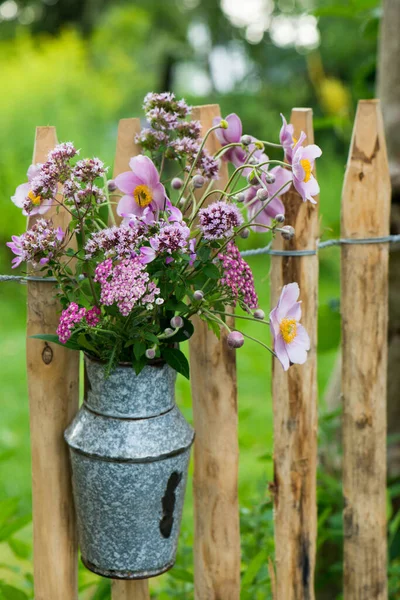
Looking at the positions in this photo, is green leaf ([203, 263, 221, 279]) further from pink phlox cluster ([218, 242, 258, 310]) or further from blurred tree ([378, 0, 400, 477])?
blurred tree ([378, 0, 400, 477])

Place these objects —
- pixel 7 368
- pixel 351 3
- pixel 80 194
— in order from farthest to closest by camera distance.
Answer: pixel 7 368 → pixel 351 3 → pixel 80 194

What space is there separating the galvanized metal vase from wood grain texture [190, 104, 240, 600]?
197 mm

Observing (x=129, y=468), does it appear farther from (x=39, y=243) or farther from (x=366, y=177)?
(x=366, y=177)

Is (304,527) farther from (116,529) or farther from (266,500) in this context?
(116,529)

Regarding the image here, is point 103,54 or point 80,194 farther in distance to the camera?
point 103,54

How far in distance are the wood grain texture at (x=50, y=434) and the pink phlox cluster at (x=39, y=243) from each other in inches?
7.5

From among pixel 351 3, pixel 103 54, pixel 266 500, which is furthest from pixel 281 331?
pixel 103 54

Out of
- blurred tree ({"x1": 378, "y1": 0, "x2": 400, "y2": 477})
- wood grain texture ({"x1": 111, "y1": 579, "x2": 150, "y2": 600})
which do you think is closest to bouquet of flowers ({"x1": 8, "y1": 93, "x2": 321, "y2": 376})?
wood grain texture ({"x1": 111, "y1": 579, "x2": 150, "y2": 600})

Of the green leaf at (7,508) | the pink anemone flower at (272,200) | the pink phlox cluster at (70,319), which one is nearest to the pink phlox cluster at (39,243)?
the pink phlox cluster at (70,319)

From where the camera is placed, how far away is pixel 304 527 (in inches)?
65.9

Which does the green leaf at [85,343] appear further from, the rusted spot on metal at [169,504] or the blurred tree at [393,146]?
the blurred tree at [393,146]

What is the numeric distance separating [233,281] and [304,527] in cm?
72

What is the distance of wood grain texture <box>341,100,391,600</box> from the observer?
165 cm

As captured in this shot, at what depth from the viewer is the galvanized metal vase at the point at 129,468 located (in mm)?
1282
